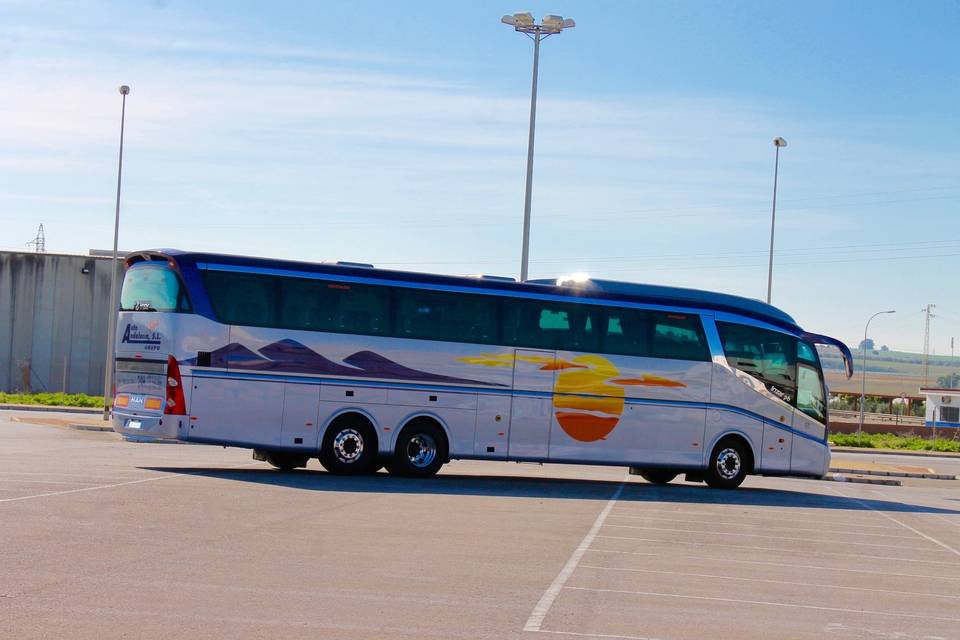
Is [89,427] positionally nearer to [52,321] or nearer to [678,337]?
[678,337]

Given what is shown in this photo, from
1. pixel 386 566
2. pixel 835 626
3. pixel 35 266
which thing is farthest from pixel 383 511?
pixel 35 266

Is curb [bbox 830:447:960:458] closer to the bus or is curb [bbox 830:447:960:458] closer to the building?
the bus

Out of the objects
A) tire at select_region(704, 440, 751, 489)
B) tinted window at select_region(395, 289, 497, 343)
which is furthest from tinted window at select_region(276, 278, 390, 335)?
tire at select_region(704, 440, 751, 489)

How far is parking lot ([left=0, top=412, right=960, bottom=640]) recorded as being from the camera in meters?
8.57

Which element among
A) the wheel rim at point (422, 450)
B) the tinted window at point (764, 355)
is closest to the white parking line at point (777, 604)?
the wheel rim at point (422, 450)

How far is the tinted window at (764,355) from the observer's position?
23328mm

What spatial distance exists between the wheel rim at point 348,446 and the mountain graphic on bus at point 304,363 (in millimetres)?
1063

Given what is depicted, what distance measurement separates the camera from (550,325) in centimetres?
2211

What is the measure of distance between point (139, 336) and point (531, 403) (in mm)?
7109

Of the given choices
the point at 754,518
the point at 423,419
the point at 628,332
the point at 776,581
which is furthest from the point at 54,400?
the point at 776,581

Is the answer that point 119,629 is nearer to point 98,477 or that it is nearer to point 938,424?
point 98,477

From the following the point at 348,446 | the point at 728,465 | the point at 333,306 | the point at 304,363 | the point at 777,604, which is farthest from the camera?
the point at 728,465

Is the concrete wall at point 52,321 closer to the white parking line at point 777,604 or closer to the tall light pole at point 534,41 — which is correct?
the tall light pole at point 534,41

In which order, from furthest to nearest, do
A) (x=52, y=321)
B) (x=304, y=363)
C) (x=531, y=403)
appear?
1. (x=52, y=321)
2. (x=531, y=403)
3. (x=304, y=363)
